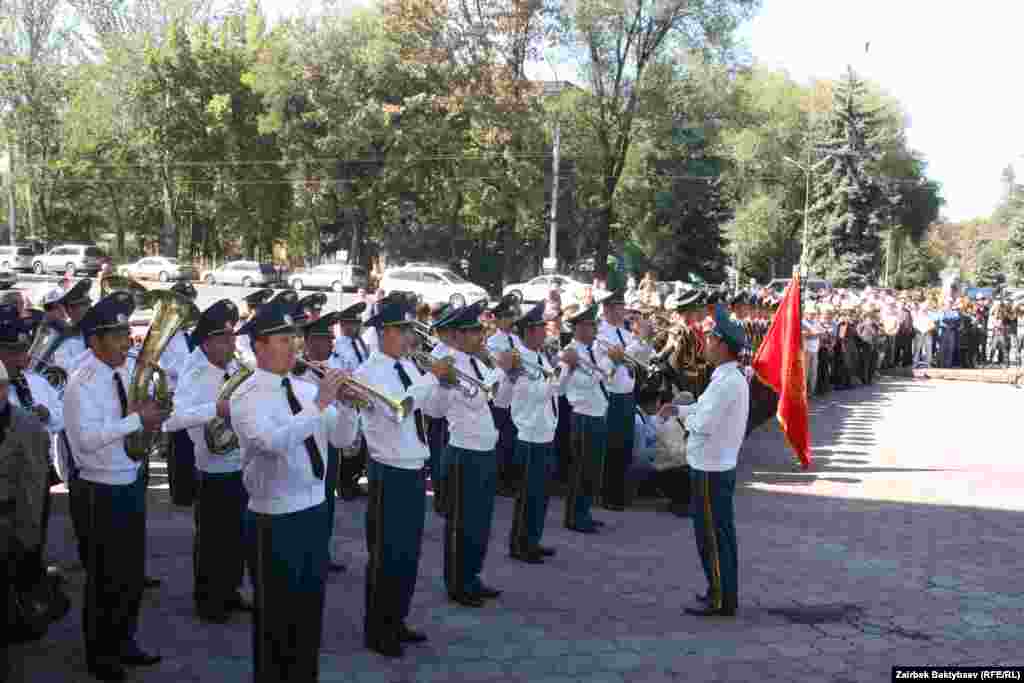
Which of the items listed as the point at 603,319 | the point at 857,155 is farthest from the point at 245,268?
the point at 603,319

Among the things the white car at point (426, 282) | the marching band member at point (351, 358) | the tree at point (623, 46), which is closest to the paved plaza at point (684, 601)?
the marching band member at point (351, 358)

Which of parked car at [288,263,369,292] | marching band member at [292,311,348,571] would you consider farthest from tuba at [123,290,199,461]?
parked car at [288,263,369,292]

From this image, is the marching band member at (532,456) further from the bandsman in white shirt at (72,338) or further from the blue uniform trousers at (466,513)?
the bandsman in white shirt at (72,338)

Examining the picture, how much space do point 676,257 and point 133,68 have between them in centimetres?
2898

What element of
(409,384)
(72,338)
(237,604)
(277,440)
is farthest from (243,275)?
(277,440)

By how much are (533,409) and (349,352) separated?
2450mm

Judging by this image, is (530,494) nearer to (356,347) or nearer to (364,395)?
(356,347)

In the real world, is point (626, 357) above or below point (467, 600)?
above

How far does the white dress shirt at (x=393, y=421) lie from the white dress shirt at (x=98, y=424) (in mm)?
1386

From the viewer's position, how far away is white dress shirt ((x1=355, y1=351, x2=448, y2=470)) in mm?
5824

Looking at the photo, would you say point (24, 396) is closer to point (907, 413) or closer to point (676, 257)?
point (907, 413)

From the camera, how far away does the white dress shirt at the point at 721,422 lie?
22.0 ft

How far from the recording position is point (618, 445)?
980 centimetres

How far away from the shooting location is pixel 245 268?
45594 millimetres
